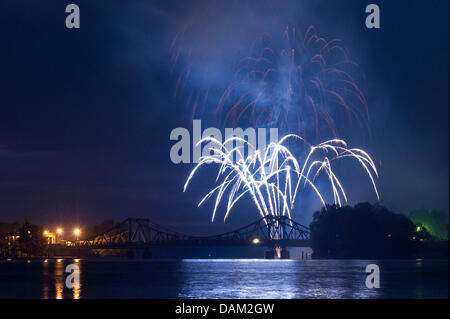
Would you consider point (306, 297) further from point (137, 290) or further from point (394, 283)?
point (394, 283)

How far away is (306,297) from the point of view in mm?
69000
